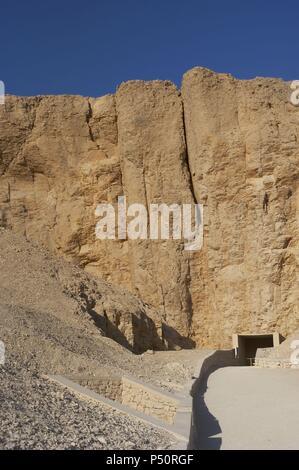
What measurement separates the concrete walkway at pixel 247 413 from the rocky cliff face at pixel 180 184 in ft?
39.7

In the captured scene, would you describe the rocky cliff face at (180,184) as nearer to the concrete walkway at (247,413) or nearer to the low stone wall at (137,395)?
the concrete walkway at (247,413)

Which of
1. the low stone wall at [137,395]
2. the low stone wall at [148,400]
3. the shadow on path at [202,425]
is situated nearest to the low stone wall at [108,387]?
the low stone wall at [137,395]

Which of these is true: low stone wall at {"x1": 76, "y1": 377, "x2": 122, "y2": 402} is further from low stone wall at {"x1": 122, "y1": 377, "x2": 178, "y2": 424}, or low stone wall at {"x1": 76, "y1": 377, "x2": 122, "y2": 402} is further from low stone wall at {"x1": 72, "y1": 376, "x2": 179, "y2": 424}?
low stone wall at {"x1": 122, "y1": 377, "x2": 178, "y2": 424}

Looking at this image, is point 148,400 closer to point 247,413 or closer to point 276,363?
point 247,413

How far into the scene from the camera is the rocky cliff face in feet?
97.6

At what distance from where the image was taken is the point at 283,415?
1064cm

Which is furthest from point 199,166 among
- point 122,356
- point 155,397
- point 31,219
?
point 155,397

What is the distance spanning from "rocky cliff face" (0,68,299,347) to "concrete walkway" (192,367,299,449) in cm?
1211

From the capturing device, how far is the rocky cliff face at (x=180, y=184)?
29734 mm

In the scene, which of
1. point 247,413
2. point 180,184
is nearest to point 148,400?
point 247,413

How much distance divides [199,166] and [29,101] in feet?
36.5
